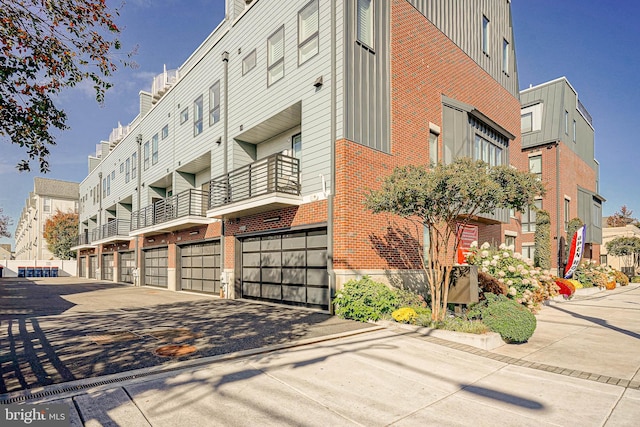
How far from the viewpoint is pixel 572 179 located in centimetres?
2930

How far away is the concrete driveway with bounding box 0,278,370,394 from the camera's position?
5.82 m

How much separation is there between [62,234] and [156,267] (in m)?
41.9

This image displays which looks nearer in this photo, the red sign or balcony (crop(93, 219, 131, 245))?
the red sign

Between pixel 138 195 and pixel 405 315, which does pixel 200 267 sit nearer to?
pixel 138 195

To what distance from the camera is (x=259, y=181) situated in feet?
46.2

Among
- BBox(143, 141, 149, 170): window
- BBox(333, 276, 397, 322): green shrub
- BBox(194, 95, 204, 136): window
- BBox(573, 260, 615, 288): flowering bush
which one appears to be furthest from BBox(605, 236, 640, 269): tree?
BBox(143, 141, 149, 170): window

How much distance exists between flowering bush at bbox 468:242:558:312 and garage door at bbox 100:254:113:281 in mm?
30647

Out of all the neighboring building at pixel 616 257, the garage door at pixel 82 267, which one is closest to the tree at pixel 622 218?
the neighboring building at pixel 616 257

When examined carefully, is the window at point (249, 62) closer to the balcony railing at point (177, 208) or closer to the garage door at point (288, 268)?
the balcony railing at point (177, 208)

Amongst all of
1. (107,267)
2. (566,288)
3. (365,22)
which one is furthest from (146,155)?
(566,288)

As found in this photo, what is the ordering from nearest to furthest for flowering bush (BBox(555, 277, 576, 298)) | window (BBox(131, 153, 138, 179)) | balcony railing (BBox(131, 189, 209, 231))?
flowering bush (BBox(555, 277, 576, 298)), balcony railing (BBox(131, 189, 209, 231)), window (BBox(131, 153, 138, 179))

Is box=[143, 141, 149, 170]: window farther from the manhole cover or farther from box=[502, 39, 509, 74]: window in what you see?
box=[502, 39, 509, 74]: window

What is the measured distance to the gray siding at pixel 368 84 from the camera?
11.4 metres

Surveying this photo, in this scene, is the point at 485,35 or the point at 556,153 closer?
the point at 485,35
